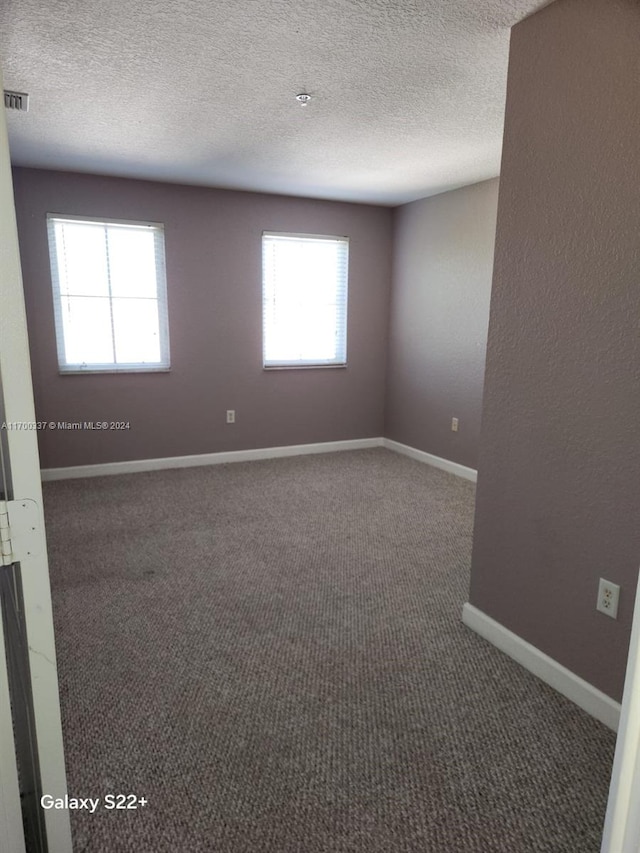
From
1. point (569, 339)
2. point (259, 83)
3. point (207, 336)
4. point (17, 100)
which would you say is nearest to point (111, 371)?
point (207, 336)

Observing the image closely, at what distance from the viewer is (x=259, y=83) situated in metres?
2.37

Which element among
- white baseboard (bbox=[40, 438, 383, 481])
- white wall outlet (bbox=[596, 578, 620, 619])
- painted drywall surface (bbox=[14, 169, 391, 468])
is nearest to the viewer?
white wall outlet (bbox=[596, 578, 620, 619])

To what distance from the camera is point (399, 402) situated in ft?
17.4

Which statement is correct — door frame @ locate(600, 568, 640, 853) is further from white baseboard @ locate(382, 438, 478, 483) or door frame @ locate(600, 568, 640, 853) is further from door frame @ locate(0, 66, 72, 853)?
white baseboard @ locate(382, 438, 478, 483)

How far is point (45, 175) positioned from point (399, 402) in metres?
3.56

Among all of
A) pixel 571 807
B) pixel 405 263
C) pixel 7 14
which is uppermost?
pixel 7 14

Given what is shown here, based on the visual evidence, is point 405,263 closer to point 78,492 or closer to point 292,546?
point 292,546

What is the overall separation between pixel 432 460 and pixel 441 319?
4.20 feet

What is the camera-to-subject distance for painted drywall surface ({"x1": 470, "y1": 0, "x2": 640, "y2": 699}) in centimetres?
164

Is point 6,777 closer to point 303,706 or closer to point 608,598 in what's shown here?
point 303,706

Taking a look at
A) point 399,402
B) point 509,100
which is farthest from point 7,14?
point 399,402

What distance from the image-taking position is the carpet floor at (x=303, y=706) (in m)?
1.42

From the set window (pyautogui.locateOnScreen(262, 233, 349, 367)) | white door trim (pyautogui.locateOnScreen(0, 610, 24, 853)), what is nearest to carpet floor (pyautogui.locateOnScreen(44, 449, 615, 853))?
white door trim (pyautogui.locateOnScreen(0, 610, 24, 853))

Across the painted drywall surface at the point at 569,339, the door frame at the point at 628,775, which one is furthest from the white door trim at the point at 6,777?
the painted drywall surface at the point at 569,339
